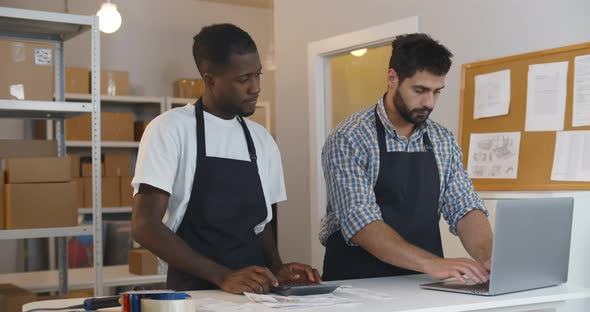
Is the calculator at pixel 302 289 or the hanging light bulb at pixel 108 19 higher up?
the hanging light bulb at pixel 108 19

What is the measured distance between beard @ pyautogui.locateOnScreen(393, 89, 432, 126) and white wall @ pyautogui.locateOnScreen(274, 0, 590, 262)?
4.13 ft

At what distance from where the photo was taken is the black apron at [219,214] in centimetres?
214

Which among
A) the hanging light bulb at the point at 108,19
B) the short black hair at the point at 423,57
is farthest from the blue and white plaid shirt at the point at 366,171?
the hanging light bulb at the point at 108,19

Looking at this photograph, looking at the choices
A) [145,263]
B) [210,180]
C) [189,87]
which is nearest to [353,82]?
[145,263]

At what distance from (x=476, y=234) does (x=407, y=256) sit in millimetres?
337

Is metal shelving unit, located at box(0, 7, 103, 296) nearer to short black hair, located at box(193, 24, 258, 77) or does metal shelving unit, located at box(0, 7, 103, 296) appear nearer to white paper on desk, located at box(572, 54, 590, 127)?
short black hair, located at box(193, 24, 258, 77)

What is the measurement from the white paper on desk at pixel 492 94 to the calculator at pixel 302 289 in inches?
75.4

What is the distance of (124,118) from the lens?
21.7 feet

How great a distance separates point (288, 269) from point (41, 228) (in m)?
1.60

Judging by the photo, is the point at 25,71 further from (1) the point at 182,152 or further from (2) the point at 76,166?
(2) the point at 76,166

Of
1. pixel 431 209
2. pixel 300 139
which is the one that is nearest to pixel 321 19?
pixel 300 139

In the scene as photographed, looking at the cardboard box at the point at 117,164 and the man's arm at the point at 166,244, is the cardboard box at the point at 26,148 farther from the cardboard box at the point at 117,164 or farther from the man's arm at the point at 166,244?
the cardboard box at the point at 117,164

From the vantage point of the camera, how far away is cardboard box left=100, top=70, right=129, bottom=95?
6.52 meters

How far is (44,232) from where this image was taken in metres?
3.32
